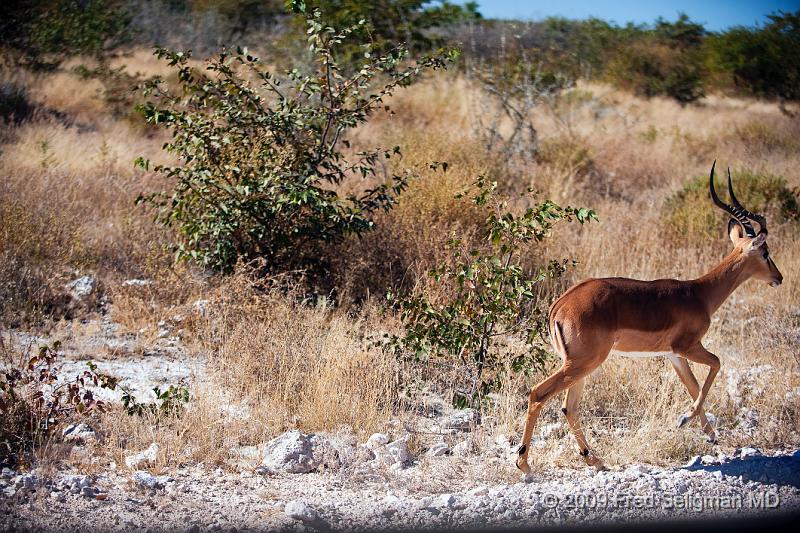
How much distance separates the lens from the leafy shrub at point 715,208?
36.1 feet

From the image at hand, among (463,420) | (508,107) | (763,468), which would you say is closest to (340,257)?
(463,420)

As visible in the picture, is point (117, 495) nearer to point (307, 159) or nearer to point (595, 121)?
point (307, 159)

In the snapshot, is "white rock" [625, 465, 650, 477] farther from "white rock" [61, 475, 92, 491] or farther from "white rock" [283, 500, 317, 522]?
"white rock" [61, 475, 92, 491]

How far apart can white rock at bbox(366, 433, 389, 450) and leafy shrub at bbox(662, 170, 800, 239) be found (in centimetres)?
644

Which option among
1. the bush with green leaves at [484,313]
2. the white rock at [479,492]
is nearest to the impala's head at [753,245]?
the bush with green leaves at [484,313]

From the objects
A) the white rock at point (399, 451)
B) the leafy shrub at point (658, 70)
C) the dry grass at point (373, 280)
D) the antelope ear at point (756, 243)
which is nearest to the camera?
the white rock at point (399, 451)

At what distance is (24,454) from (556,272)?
406cm

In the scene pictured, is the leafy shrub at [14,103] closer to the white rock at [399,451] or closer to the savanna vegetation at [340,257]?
the savanna vegetation at [340,257]

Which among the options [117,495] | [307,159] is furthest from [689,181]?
[117,495]

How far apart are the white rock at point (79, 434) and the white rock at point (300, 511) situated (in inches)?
67.6

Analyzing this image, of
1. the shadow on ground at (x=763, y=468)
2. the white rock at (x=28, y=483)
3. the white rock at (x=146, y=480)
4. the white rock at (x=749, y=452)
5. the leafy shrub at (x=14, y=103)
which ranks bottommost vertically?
the leafy shrub at (x=14, y=103)

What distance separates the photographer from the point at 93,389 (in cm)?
672

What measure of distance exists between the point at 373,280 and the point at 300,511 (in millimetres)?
4300

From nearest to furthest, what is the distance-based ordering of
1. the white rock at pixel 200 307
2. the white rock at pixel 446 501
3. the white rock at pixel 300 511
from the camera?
1. the white rock at pixel 300 511
2. the white rock at pixel 446 501
3. the white rock at pixel 200 307
